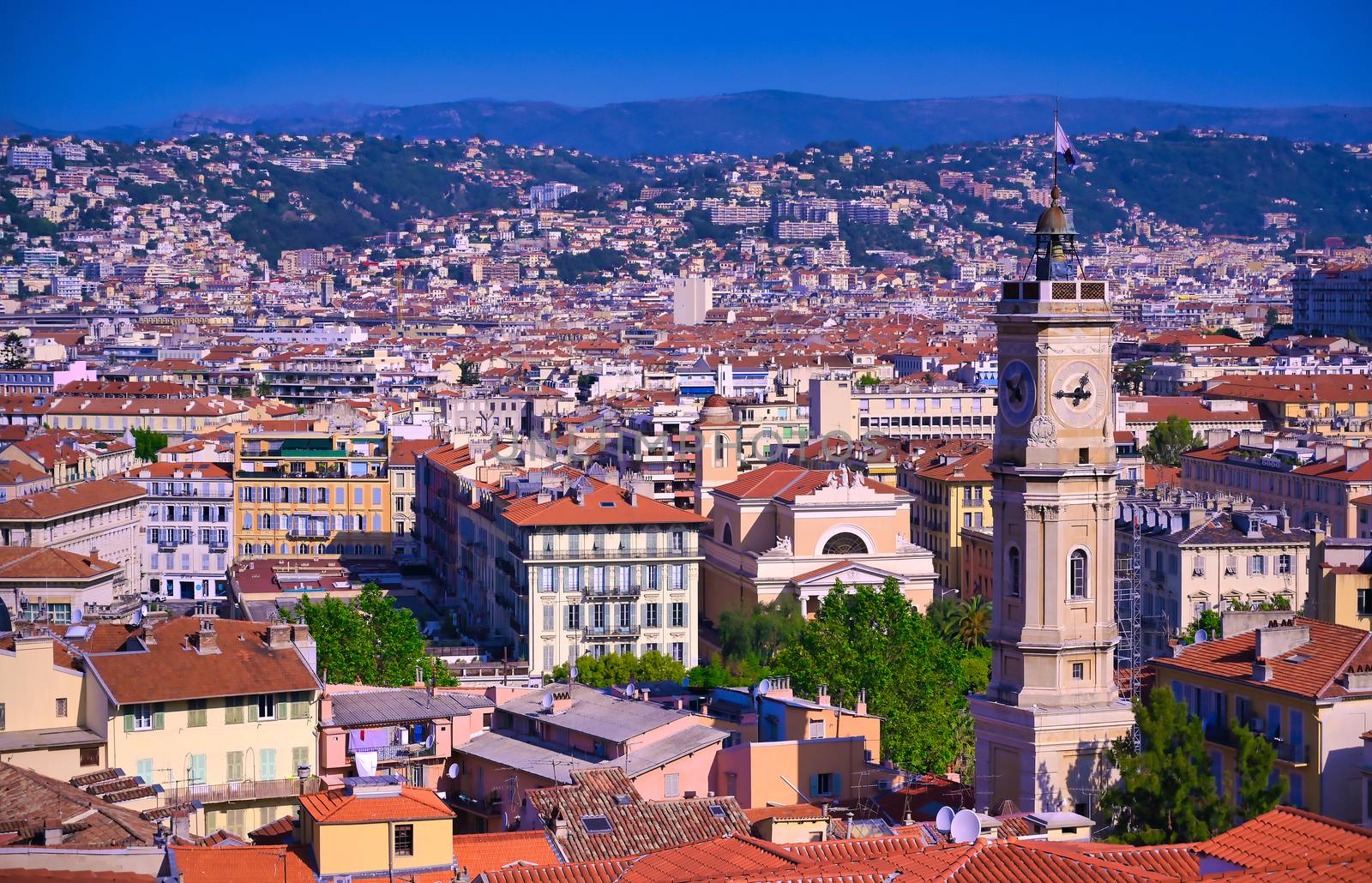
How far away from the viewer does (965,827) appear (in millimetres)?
17531

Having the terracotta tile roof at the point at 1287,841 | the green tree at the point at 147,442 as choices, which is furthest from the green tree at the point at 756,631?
the green tree at the point at 147,442

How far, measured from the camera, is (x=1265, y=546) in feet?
145

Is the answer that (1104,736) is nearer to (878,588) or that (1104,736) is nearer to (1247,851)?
(1247,851)

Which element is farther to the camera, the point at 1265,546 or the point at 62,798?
the point at 1265,546

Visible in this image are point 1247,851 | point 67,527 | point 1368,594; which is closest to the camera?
point 1247,851

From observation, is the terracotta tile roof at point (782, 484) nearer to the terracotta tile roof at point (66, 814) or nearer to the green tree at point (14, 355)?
the terracotta tile roof at point (66, 814)

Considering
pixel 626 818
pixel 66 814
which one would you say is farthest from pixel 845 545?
pixel 66 814

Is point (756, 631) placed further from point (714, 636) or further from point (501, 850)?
point (501, 850)

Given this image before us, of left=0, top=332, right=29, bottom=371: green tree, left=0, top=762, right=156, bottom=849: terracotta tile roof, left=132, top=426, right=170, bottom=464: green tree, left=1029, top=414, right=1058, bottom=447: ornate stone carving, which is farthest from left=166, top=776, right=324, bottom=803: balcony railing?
left=0, top=332, right=29, bottom=371: green tree

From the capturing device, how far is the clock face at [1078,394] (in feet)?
73.8

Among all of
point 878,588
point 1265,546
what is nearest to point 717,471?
point 878,588

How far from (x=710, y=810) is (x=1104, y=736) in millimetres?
3992

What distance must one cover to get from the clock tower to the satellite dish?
4.45 metres

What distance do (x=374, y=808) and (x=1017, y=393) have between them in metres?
7.85
